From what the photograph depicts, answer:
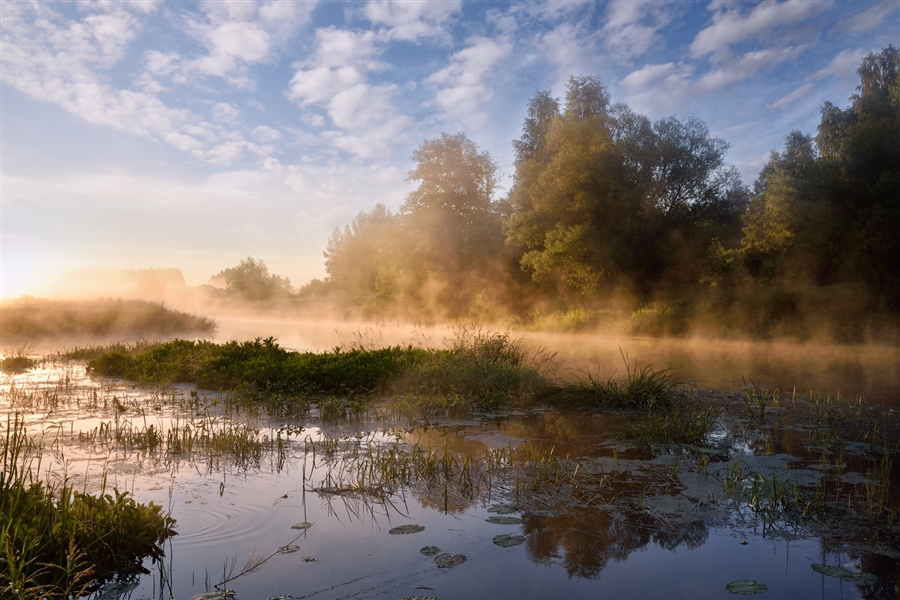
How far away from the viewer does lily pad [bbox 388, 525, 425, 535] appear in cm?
415

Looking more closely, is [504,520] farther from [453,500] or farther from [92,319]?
[92,319]

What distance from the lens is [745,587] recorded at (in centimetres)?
342

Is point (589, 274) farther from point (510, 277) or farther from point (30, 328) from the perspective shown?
point (30, 328)

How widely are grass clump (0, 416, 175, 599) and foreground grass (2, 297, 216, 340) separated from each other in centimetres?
2290

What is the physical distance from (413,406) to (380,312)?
34077 mm

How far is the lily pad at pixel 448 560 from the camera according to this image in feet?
12.0

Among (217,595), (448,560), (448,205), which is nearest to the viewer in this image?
(217,595)

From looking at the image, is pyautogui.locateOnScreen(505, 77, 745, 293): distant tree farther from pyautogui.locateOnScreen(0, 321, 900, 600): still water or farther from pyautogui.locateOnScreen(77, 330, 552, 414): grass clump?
pyautogui.locateOnScreen(0, 321, 900, 600): still water

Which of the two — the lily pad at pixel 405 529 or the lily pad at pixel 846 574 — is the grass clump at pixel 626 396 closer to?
the lily pad at pixel 846 574

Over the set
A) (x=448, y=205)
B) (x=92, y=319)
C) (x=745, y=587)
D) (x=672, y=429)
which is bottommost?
(x=745, y=587)

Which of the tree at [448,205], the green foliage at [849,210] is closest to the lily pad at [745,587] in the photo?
the green foliage at [849,210]

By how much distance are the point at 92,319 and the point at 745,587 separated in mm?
28157

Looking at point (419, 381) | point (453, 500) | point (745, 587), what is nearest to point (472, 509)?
point (453, 500)

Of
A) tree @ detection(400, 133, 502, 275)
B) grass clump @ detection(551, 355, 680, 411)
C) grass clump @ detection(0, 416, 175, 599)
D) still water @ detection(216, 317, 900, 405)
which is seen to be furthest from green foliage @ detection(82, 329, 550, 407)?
tree @ detection(400, 133, 502, 275)
